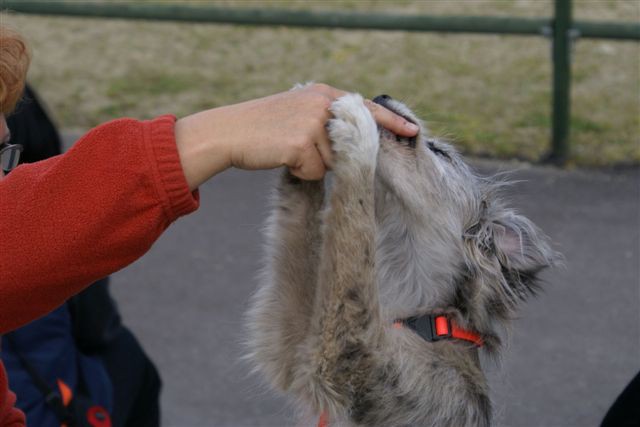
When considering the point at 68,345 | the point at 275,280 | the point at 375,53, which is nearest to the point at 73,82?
the point at 375,53

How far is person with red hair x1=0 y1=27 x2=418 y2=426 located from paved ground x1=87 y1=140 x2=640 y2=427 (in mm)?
1934

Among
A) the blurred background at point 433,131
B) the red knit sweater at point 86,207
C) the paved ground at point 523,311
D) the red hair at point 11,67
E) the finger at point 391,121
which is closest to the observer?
the red knit sweater at point 86,207

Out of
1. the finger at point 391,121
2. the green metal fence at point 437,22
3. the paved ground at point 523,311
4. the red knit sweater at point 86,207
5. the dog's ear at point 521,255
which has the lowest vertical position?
the paved ground at point 523,311

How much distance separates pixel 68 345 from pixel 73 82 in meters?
4.82

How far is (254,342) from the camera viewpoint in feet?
9.36

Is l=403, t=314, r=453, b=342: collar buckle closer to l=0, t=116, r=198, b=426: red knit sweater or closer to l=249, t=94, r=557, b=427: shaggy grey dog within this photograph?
l=249, t=94, r=557, b=427: shaggy grey dog

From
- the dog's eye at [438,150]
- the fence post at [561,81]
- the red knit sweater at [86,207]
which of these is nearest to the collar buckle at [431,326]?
the dog's eye at [438,150]

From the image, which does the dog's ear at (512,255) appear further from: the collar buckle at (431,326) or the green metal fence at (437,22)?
the green metal fence at (437,22)

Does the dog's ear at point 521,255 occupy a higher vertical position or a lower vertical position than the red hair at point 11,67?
lower

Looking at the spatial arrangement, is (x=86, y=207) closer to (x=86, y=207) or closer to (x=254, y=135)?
(x=86, y=207)

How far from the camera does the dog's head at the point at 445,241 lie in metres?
2.87

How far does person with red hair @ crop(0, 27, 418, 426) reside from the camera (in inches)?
66.9

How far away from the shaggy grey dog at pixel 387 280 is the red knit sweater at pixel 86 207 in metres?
0.59

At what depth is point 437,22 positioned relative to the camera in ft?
20.7
